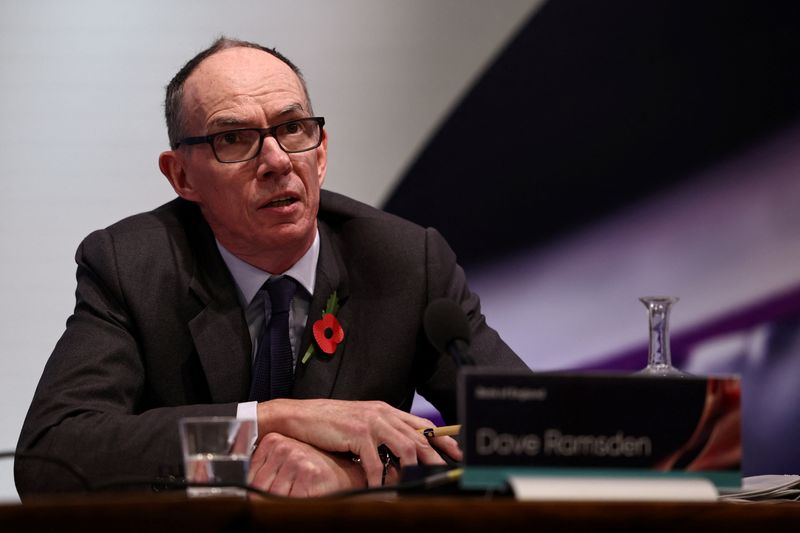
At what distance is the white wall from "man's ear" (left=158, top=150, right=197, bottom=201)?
581 millimetres

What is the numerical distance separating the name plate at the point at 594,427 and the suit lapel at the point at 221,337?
1273 mm

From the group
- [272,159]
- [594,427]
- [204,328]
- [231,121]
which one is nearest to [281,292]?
[204,328]

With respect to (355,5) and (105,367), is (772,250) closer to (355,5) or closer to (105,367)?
(355,5)

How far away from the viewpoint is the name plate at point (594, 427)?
1.07 metres

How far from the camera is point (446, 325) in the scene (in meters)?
1.34

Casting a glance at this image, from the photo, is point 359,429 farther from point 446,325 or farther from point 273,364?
point 446,325

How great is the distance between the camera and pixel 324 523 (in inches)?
37.2

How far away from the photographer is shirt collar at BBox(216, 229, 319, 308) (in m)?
2.40

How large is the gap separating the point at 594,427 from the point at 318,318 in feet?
4.36

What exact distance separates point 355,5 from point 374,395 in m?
1.42

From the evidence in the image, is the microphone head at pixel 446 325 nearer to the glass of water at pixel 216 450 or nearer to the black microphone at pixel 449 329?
the black microphone at pixel 449 329

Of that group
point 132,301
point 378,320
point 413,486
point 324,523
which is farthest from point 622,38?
point 324,523

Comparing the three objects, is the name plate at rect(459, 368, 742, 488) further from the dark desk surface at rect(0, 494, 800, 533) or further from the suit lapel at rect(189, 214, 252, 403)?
the suit lapel at rect(189, 214, 252, 403)

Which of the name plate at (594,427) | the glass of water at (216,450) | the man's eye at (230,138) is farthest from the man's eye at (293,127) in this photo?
the name plate at (594,427)
